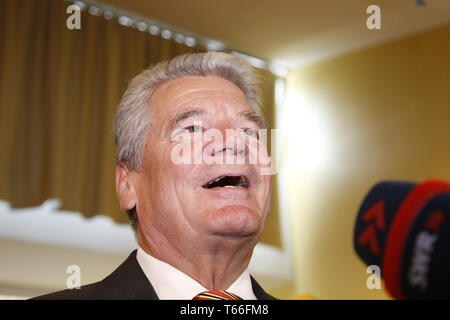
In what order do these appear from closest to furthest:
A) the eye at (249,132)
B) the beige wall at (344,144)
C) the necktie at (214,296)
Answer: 1. the necktie at (214,296)
2. the eye at (249,132)
3. the beige wall at (344,144)

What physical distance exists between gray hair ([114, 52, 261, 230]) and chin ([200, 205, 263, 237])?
0.52 feet

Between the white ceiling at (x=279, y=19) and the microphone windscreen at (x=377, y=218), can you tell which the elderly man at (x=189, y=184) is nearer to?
the microphone windscreen at (x=377, y=218)

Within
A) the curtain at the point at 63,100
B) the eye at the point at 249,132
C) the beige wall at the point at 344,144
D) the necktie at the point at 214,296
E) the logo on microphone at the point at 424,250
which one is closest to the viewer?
the logo on microphone at the point at 424,250

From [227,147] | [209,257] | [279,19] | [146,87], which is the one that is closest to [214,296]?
[209,257]

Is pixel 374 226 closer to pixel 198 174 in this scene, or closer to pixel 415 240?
pixel 415 240

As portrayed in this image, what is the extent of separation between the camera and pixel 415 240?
0.23m

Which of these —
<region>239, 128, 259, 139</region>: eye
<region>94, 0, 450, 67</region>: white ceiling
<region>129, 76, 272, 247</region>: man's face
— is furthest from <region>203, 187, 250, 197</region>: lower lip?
<region>94, 0, 450, 67</region>: white ceiling

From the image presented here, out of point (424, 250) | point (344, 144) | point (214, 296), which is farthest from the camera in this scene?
point (344, 144)

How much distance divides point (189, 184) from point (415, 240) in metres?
0.44

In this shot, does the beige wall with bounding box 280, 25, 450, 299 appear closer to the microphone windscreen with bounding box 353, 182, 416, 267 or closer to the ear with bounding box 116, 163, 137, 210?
the ear with bounding box 116, 163, 137, 210

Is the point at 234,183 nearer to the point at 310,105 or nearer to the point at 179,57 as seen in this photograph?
the point at 179,57

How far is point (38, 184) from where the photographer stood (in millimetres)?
1197

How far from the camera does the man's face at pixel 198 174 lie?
2.04 ft

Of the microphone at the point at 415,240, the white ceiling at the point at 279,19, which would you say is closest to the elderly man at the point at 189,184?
the microphone at the point at 415,240
